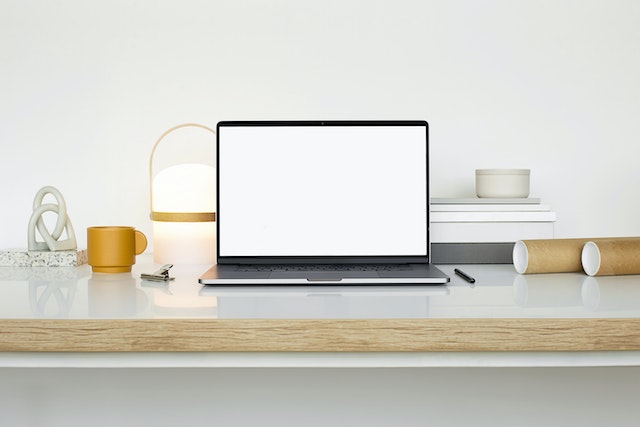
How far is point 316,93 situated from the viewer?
152 centimetres

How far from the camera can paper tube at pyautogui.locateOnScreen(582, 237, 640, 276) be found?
1118 mm

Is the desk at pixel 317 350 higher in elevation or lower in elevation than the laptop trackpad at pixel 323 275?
lower

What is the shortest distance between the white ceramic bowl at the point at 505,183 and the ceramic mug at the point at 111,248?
2.33ft

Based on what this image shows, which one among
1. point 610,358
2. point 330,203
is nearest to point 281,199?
point 330,203

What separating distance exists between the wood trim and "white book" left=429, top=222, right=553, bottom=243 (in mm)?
517

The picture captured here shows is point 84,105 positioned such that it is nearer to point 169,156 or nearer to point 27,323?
point 169,156

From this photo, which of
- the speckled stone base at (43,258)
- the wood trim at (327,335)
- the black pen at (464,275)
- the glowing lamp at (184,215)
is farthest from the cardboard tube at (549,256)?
the speckled stone base at (43,258)

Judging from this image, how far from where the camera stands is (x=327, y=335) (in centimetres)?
79

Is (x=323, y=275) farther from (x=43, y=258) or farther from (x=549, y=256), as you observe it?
(x=43, y=258)

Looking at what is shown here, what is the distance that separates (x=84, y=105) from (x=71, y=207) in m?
0.24

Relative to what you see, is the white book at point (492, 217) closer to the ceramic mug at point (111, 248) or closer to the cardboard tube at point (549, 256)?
the cardboard tube at point (549, 256)

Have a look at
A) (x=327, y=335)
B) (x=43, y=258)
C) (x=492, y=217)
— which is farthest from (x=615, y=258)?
(x=43, y=258)

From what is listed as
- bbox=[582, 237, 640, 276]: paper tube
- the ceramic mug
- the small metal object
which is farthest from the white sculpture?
bbox=[582, 237, 640, 276]: paper tube

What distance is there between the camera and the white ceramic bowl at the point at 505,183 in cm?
136
